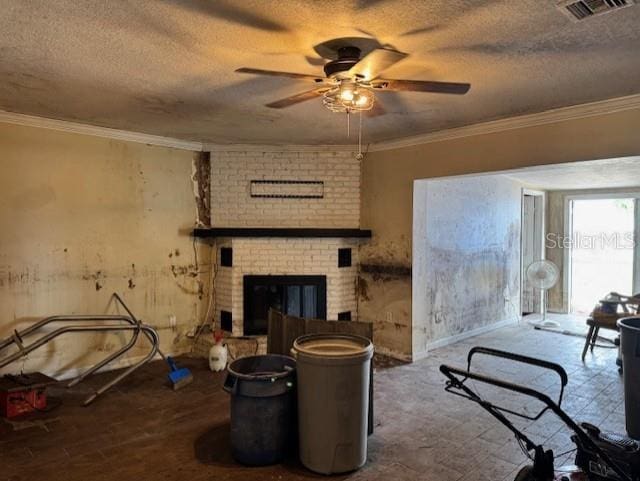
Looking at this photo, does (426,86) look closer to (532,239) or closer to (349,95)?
(349,95)

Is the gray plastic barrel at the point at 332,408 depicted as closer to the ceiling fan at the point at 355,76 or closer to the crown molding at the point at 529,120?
the ceiling fan at the point at 355,76

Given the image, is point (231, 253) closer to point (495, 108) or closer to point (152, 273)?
point (152, 273)

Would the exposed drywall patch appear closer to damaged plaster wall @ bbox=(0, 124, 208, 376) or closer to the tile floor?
the tile floor

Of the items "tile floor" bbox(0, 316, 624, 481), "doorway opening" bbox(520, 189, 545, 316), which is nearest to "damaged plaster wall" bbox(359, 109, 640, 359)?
"tile floor" bbox(0, 316, 624, 481)

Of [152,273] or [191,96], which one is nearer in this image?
[191,96]

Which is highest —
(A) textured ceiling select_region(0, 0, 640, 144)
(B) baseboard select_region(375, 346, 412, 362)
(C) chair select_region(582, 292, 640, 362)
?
(A) textured ceiling select_region(0, 0, 640, 144)

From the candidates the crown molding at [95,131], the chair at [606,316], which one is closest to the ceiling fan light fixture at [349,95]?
the crown molding at [95,131]

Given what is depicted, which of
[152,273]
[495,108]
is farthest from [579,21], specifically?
[152,273]

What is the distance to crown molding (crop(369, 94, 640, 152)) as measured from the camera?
341cm

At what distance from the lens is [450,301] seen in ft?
19.1

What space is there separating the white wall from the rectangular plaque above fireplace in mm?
677

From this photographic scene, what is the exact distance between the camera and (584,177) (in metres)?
Answer: 6.21

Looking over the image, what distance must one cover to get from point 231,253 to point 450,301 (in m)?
2.90

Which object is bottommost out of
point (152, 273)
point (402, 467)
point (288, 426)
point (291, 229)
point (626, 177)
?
point (402, 467)
